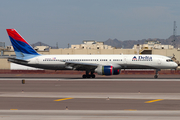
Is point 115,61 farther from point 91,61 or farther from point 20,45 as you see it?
point 20,45

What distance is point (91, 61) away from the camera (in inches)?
2023

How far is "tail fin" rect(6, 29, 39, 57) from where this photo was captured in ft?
176

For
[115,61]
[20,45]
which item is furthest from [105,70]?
[20,45]

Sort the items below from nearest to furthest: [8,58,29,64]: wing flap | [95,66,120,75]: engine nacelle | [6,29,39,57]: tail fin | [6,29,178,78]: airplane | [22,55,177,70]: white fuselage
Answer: [95,66,120,75]: engine nacelle
[6,29,178,78]: airplane
[22,55,177,70]: white fuselage
[8,58,29,64]: wing flap
[6,29,39,57]: tail fin

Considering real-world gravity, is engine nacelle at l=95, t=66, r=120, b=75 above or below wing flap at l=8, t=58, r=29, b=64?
below

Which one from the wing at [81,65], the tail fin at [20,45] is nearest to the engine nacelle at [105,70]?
the wing at [81,65]

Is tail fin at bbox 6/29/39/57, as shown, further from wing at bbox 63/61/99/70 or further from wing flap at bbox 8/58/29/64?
wing at bbox 63/61/99/70

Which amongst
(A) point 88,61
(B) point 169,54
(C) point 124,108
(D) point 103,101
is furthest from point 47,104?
(B) point 169,54

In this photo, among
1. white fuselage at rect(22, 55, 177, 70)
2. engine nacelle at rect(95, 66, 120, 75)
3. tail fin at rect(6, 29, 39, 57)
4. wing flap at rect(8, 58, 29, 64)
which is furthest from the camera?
tail fin at rect(6, 29, 39, 57)

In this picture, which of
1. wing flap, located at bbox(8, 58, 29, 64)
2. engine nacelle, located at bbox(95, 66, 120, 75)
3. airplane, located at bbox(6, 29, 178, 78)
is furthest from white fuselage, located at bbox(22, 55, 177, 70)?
engine nacelle, located at bbox(95, 66, 120, 75)

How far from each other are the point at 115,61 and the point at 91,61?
4696 millimetres

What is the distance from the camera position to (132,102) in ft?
69.4

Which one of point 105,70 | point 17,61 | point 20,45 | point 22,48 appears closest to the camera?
point 105,70

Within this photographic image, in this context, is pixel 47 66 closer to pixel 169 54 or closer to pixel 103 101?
pixel 103 101
